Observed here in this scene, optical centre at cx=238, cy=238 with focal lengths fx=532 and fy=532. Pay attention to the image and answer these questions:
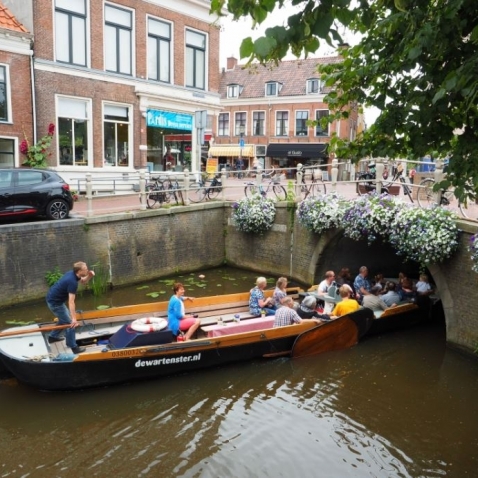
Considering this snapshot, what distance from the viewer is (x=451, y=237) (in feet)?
32.8

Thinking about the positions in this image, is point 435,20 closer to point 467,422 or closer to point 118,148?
point 467,422

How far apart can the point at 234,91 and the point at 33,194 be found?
108 ft

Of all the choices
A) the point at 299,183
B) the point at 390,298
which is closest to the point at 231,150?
the point at 299,183

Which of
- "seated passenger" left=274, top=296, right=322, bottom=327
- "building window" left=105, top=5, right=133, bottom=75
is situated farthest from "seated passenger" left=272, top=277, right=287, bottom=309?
"building window" left=105, top=5, right=133, bottom=75

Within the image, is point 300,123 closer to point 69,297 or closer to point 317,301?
point 317,301

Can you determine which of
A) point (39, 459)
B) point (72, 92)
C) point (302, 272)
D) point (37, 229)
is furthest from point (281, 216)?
point (39, 459)

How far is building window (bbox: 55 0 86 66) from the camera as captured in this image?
16797 mm

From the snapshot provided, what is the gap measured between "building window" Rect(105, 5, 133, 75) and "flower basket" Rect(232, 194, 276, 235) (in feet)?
22.5

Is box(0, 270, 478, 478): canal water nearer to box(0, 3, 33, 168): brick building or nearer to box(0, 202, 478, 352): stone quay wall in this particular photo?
box(0, 202, 478, 352): stone quay wall

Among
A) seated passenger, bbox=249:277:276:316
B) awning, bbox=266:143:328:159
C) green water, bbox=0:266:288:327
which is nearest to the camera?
seated passenger, bbox=249:277:276:316

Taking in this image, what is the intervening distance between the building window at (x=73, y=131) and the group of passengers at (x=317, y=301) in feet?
30.8

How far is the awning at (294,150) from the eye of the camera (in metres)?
38.9

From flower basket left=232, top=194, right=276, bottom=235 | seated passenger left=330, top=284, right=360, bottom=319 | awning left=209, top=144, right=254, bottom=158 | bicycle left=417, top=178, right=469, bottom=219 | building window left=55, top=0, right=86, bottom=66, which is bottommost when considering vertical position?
seated passenger left=330, top=284, right=360, bottom=319

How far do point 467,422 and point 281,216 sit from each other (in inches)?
348
